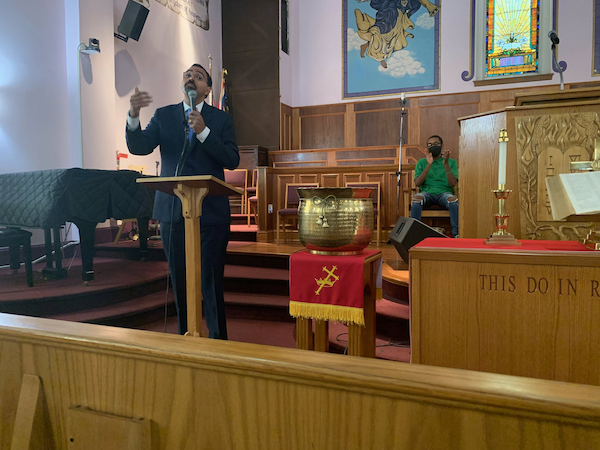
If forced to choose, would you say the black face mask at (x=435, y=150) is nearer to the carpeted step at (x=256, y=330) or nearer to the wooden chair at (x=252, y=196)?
the wooden chair at (x=252, y=196)

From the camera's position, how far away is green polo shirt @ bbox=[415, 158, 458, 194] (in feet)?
17.1

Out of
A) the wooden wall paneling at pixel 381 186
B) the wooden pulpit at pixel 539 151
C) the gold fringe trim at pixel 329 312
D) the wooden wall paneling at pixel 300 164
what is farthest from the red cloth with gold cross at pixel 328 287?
the wooden wall paneling at pixel 300 164

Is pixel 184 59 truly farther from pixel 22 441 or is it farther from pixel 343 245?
pixel 22 441

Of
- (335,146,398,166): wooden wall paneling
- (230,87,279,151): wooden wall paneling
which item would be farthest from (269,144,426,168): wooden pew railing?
(230,87,279,151): wooden wall paneling

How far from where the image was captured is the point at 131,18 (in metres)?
5.89

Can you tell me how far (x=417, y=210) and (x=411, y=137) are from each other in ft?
14.0

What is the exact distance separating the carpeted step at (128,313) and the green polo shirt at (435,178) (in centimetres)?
316

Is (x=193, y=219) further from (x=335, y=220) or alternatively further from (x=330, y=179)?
(x=330, y=179)

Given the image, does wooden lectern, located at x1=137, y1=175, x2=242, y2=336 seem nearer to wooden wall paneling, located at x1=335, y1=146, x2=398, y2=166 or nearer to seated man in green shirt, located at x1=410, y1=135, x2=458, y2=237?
seated man in green shirt, located at x1=410, y1=135, x2=458, y2=237

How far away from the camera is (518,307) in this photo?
1292 millimetres

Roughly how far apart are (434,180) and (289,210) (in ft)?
5.68

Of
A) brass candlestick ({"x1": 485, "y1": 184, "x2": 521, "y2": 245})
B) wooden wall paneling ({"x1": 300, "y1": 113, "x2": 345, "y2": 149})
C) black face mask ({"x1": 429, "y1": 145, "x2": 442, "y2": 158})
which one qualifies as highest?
wooden wall paneling ({"x1": 300, "y1": 113, "x2": 345, "y2": 149})

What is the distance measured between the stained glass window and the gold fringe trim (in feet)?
26.4

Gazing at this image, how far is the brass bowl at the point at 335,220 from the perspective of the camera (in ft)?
5.53
